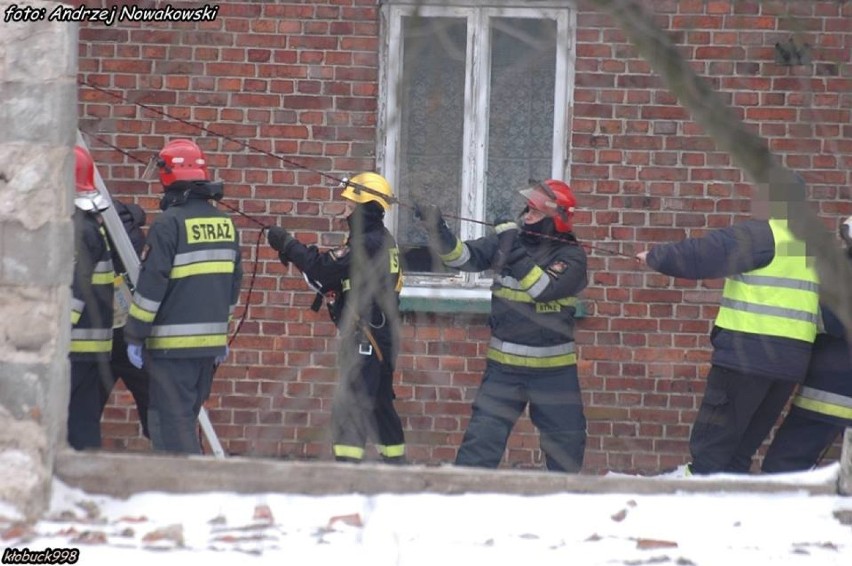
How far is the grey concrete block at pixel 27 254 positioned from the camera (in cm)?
464

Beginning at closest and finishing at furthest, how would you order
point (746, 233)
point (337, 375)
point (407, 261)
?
point (746, 233) < point (337, 375) < point (407, 261)

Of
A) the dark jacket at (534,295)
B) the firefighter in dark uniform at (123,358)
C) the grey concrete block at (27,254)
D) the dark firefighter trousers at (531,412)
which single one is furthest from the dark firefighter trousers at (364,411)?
the grey concrete block at (27,254)

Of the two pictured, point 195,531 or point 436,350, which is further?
point 436,350

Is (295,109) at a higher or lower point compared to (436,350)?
higher

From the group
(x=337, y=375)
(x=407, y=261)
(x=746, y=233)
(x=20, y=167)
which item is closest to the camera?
(x=20, y=167)

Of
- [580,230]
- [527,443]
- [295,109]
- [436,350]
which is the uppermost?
[295,109]

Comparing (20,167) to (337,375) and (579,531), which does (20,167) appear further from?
(337,375)

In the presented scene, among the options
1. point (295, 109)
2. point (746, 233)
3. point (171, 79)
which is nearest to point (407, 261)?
point (295, 109)

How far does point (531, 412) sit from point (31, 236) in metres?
2.88

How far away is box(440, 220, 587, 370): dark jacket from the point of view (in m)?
6.52

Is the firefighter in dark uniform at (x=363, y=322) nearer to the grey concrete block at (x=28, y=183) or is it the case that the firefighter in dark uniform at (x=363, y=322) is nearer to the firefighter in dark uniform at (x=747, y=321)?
the firefighter in dark uniform at (x=747, y=321)

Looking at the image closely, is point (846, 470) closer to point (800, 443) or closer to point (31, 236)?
point (800, 443)

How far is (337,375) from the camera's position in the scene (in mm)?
7270

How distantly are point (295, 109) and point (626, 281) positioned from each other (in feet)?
6.55
